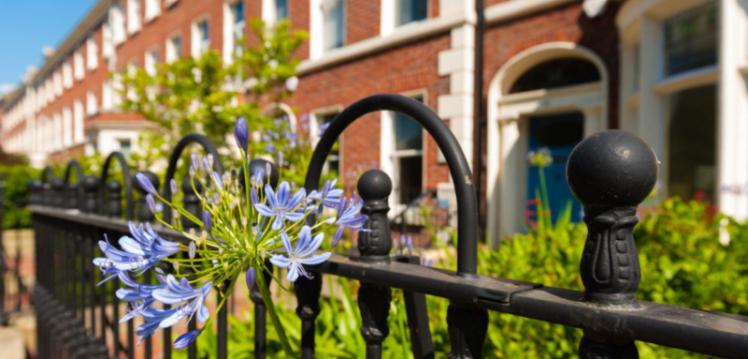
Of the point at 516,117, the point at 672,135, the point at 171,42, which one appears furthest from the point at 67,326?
Result: the point at 171,42

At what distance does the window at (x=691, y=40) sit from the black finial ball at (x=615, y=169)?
229 inches

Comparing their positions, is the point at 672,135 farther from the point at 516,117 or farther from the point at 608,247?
the point at 608,247

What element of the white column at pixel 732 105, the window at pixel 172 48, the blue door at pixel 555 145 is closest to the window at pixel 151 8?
the window at pixel 172 48

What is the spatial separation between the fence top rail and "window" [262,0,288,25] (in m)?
11.9

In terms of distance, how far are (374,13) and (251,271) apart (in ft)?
30.0

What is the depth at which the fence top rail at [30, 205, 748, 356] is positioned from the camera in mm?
552

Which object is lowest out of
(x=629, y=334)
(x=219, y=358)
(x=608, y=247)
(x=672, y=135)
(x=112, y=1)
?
(x=219, y=358)

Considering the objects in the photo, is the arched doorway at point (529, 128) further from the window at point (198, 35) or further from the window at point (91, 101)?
the window at point (91, 101)

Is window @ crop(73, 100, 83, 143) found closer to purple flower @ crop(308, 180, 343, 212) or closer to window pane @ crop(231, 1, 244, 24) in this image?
window pane @ crop(231, 1, 244, 24)

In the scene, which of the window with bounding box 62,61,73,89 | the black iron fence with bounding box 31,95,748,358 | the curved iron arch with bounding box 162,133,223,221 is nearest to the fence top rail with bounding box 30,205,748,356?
the black iron fence with bounding box 31,95,748,358

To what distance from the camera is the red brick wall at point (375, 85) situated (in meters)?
8.34

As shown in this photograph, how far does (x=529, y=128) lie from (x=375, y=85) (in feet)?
9.66

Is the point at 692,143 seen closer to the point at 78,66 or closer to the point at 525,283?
the point at 525,283

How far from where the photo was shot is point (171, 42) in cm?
1733
